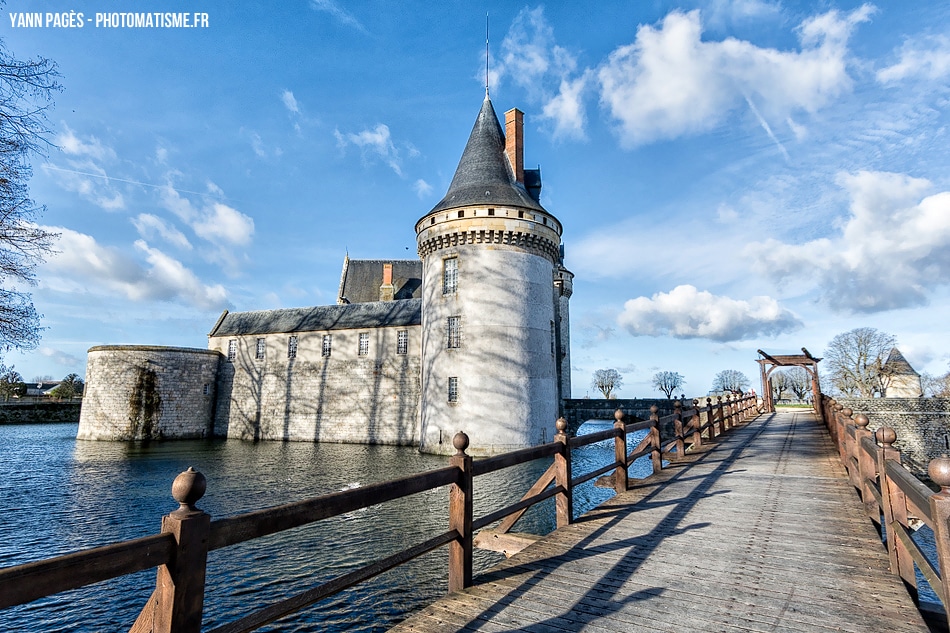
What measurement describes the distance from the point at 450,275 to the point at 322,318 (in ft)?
42.6

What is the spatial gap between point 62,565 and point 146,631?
0.76 meters

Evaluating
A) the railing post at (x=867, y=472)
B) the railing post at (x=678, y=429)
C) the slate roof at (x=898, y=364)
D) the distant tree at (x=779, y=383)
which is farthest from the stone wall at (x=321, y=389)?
the distant tree at (x=779, y=383)

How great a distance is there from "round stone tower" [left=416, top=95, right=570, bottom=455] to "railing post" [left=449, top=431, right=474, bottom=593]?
17.4 metres

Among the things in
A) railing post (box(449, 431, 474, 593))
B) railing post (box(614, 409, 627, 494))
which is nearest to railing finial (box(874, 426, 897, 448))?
railing post (box(614, 409, 627, 494))

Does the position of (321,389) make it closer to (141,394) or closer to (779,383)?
(141,394)

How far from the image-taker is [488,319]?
888 inches

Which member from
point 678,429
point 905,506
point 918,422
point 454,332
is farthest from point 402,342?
point 918,422

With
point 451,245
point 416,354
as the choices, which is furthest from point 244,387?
point 451,245

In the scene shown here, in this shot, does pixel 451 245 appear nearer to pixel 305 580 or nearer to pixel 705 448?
pixel 705 448

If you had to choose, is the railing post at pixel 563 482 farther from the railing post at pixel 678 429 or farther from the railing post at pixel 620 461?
the railing post at pixel 678 429

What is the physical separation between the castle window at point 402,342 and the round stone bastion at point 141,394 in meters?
14.9

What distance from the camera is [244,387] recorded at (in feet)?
111

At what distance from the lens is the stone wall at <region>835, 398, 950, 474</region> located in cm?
2644

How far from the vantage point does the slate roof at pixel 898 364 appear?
4609cm
